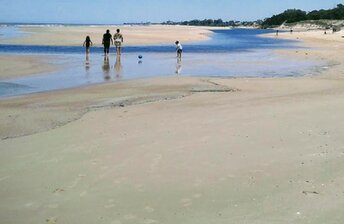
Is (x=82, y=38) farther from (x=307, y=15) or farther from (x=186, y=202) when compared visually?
(x=307, y=15)

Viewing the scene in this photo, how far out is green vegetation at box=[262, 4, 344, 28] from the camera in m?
150

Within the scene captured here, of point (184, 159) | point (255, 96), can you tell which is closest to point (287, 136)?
point (184, 159)

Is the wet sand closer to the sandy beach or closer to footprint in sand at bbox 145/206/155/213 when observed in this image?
the sandy beach

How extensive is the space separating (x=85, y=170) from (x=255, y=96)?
24.4 feet

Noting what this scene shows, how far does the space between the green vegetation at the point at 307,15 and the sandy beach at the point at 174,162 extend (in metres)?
146

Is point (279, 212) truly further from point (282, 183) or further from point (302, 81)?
point (302, 81)

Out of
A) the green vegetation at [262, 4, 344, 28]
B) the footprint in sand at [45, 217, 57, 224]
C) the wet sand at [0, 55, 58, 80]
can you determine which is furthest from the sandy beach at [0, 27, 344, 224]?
the green vegetation at [262, 4, 344, 28]

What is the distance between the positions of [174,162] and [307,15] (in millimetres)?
182992

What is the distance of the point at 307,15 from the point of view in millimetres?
177500

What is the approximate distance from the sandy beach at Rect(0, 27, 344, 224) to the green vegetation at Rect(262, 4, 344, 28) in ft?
478

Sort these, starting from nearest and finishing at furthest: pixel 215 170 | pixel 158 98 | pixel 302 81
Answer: pixel 215 170
pixel 158 98
pixel 302 81

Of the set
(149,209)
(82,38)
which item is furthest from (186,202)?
(82,38)

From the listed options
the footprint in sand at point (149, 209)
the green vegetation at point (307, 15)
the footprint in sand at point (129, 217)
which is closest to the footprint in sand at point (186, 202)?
the footprint in sand at point (149, 209)

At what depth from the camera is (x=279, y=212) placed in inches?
186
